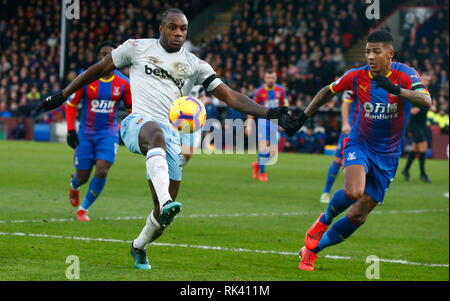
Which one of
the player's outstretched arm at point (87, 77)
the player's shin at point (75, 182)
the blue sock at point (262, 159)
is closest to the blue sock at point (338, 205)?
the player's outstretched arm at point (87, 77)

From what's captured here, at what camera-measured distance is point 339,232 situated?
8.23 metres

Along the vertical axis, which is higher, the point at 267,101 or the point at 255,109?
the point at 255,109

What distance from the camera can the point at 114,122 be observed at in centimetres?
1155

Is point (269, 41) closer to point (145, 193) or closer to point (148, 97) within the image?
point (145, 193)

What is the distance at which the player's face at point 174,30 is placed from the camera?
742 centimetres

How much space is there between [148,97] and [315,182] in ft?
38.4

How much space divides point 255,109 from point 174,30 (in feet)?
3.40

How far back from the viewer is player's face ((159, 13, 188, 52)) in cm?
742

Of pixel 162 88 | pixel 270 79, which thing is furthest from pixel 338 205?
pixel 270 79

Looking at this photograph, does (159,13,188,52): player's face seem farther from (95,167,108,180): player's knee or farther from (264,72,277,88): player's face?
(264,72,277,88): player's face

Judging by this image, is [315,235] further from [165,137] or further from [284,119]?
[165,137]

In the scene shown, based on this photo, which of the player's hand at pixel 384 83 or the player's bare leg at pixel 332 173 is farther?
the player's bare leg at pixel 332 173

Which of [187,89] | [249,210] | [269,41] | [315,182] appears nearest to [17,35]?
[269,41]

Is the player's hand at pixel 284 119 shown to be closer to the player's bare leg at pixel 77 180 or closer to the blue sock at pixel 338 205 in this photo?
the blue sock at pixel 338 205
